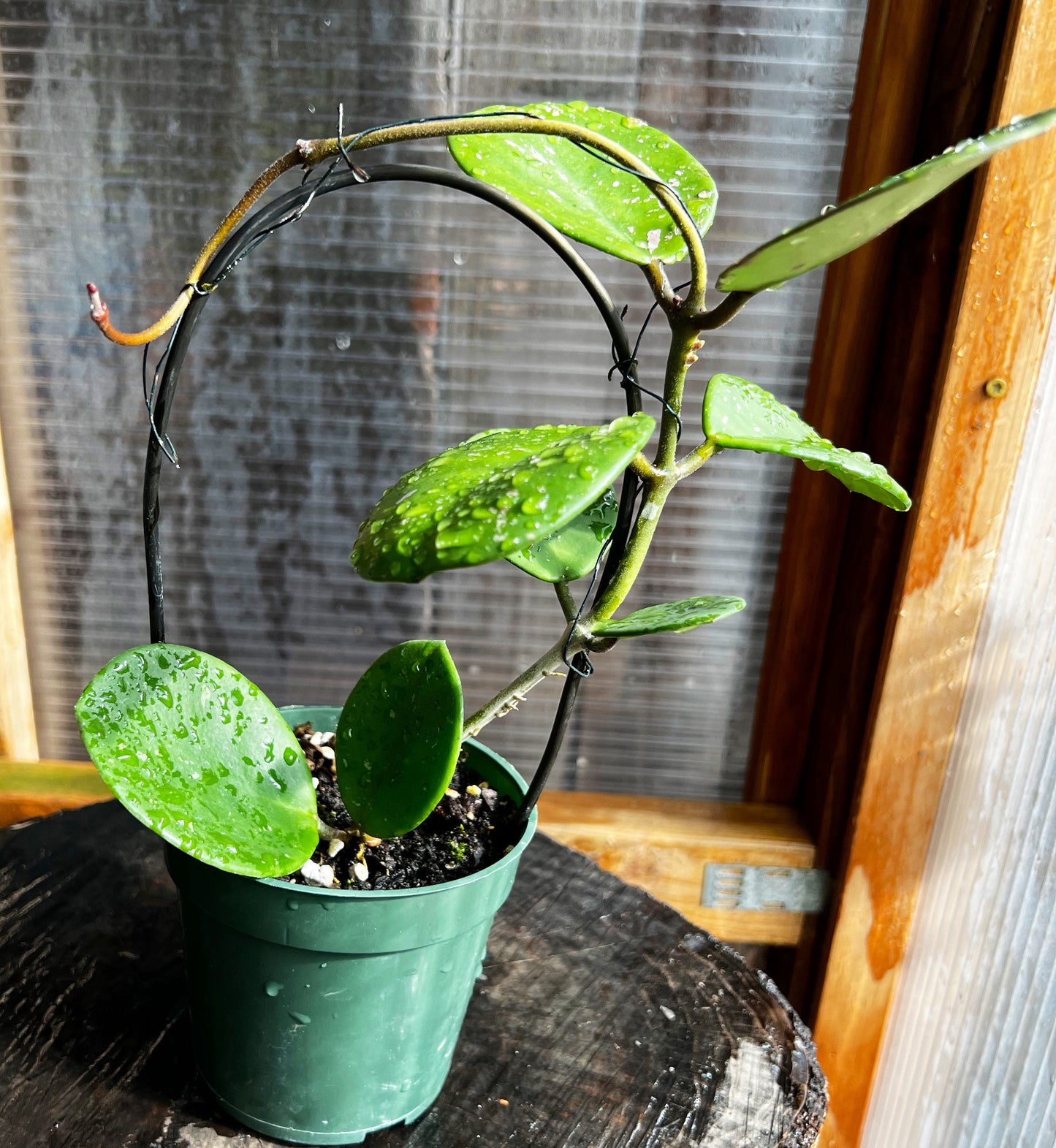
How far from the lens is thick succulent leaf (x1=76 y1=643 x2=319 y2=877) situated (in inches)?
20.6

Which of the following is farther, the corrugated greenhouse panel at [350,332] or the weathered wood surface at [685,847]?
the weathered wood surface at [685,847]

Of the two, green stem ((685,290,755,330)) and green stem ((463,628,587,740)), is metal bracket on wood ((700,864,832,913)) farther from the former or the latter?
green stem ((685,290,755,330))

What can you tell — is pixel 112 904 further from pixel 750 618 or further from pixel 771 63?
pixel 771 63

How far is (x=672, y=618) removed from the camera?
540 millimetres

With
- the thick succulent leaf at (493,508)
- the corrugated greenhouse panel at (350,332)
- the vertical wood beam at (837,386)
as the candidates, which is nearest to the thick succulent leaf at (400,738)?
the thick succulent leaf at (493,508)

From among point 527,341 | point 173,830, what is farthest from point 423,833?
point 527,341

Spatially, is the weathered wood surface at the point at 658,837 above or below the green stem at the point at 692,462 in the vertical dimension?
below

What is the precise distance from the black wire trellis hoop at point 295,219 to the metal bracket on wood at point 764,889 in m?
0.52

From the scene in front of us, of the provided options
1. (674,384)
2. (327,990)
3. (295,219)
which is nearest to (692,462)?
(674,384)

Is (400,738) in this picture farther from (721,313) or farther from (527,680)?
(721,313)

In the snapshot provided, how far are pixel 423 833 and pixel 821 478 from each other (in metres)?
0.59

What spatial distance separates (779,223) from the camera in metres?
0.94

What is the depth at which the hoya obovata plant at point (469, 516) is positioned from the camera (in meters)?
0.44

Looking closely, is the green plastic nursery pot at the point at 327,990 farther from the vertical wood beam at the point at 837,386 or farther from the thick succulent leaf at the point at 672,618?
the vertical wood beam at the point at 837,386
